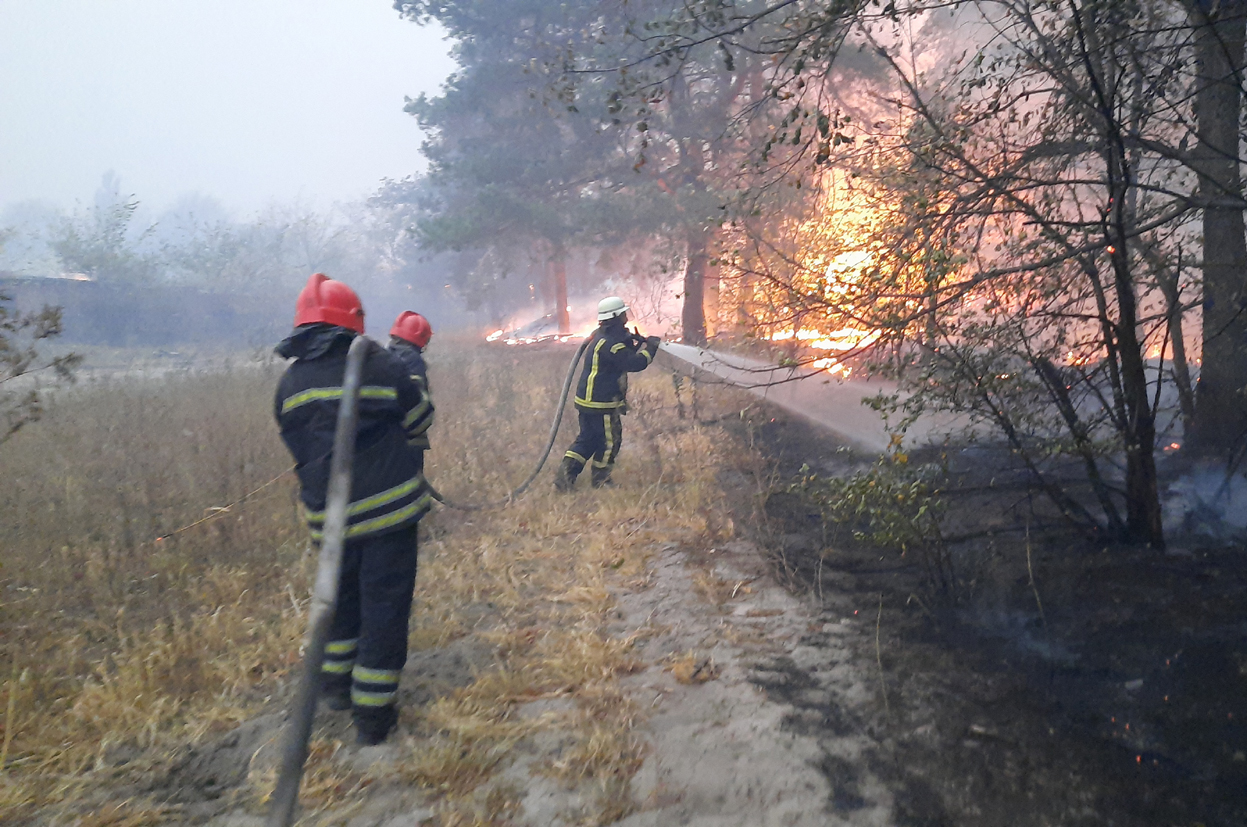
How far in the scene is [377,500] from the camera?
3.22m

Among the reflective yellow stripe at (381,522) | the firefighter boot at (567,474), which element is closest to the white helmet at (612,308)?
the firefighter boot at (567,474)

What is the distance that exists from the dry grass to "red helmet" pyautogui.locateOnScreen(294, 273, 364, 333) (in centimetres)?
175

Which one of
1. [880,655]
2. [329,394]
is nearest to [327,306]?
[329,394]

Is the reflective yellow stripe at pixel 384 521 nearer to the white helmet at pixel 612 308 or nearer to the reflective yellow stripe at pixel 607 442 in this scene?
the reflective yellow stripe at pixel 607 442

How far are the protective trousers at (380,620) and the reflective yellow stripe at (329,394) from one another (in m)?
0.59

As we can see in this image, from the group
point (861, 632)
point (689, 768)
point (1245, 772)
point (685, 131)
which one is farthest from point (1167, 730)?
point (685, 131)

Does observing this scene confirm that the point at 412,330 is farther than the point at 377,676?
Yes

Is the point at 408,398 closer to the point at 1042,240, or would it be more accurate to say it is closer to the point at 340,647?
the point at 340,647

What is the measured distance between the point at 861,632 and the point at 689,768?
1497 millimetres

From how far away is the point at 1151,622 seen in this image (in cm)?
365

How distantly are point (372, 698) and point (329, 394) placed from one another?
1.28 meters

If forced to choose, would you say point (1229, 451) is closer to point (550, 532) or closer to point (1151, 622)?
point (1151, 622)

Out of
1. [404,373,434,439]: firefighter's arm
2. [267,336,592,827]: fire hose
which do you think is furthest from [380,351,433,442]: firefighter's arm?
[267,336,592,827]: fire hose

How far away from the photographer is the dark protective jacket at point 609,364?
6.95 m
